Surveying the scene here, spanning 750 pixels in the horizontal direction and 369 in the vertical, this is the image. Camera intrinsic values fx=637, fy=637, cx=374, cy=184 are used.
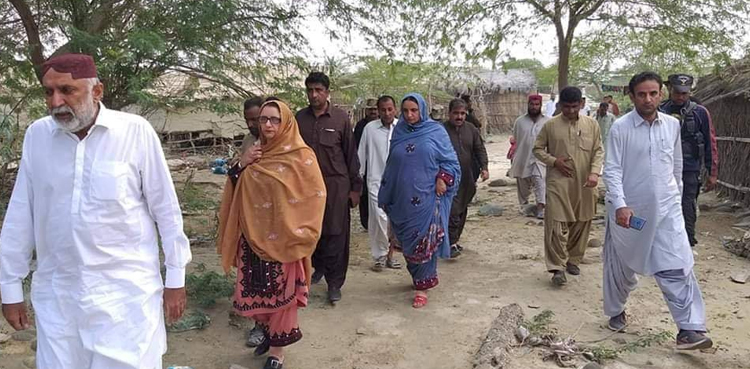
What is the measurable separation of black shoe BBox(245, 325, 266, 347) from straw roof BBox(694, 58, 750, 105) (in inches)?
303

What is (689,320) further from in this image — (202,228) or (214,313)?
(202,228)

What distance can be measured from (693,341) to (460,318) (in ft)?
5.39

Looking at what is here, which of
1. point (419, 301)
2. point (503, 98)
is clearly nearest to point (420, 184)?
point (419, 301)

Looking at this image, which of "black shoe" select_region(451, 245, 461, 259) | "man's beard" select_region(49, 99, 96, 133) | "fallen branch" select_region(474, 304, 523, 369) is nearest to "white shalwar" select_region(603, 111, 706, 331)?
"fallen branch" select_region(474, 304, 523, 369)

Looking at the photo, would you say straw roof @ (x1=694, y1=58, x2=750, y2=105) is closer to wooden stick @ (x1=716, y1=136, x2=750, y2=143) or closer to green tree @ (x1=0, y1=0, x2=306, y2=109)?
wooden stick @ (x1=716, y1=136, x2=750, y2=143)

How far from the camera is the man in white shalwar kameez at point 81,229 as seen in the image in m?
2.42

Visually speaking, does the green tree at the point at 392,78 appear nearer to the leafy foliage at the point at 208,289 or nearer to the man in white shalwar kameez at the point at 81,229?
the leafy foliage at the point at 208,289

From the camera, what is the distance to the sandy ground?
13.3 feet

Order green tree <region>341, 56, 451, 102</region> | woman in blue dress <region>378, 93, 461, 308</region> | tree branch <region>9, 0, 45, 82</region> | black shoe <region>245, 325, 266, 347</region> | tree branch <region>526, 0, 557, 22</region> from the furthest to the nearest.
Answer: tree branch <region>526, 0, 557, 22</region> < green tree <region>341, 56, 451, 102</region> < tree branch <region>9, 0, 45, 82</region> < woman in blue dress <region>378, 93, 461, 308</region> < black shoe <region>245, 325, 266, 347</region>

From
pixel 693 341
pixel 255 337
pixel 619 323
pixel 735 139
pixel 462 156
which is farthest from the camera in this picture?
pixel 735 139

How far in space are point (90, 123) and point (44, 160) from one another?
22 centimetres

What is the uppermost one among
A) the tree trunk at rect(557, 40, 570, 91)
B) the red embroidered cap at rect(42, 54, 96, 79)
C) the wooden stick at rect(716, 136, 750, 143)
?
the tree trunk at rect(557, 40, 570, 91)

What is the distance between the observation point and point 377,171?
6395 mm

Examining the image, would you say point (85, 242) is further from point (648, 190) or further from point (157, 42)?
point (648, 190)
